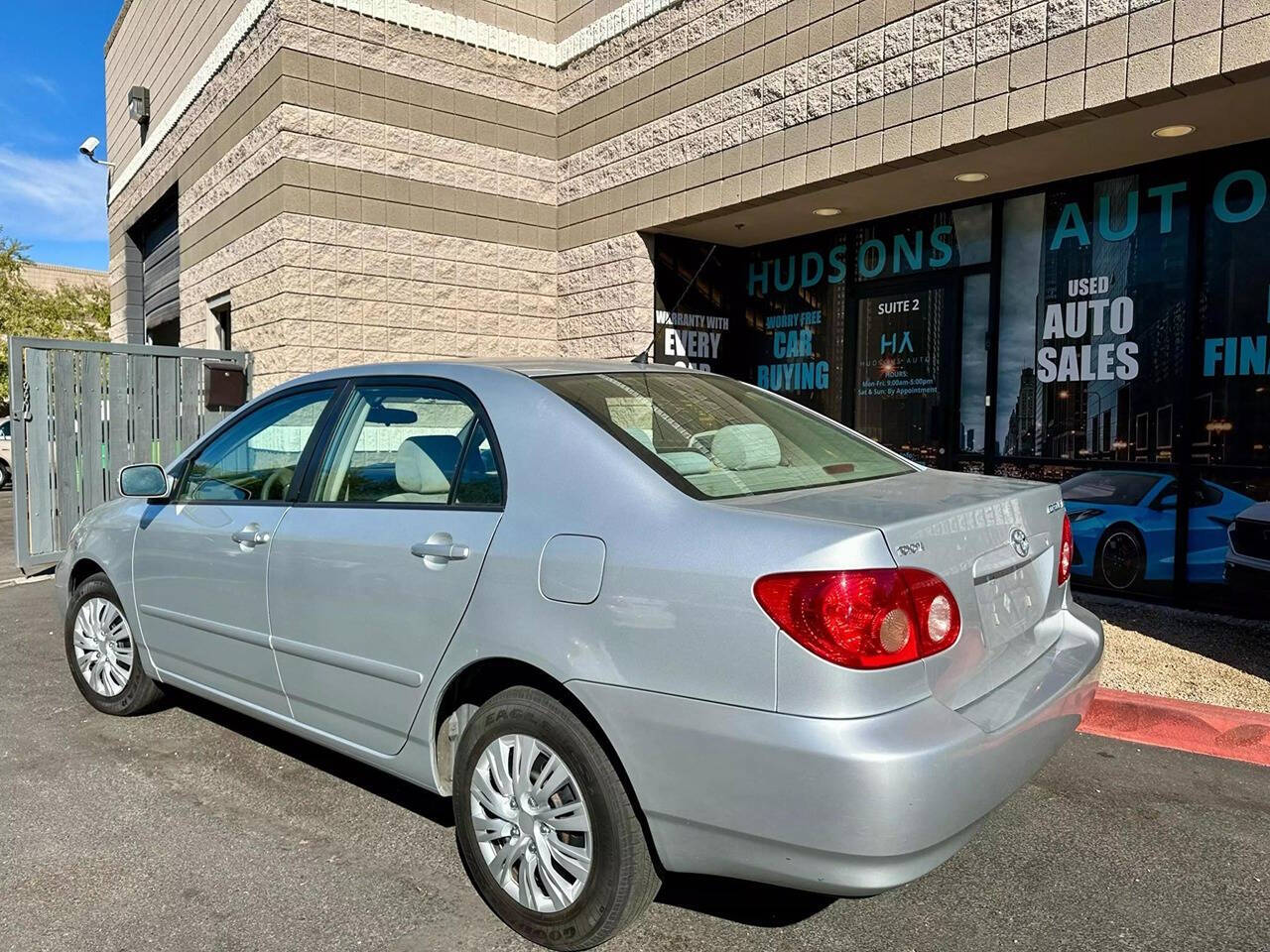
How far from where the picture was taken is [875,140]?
7.21m

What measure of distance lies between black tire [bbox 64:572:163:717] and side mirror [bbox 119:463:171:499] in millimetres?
637

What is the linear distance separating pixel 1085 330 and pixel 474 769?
643cm

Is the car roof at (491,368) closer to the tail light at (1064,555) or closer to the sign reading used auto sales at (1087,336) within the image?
the tail light at (1064,555)

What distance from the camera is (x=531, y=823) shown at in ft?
8.70

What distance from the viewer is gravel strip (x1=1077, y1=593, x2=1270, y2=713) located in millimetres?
4809

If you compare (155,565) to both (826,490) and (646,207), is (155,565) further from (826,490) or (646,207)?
(646,207)

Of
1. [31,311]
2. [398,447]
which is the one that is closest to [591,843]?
[398,447]

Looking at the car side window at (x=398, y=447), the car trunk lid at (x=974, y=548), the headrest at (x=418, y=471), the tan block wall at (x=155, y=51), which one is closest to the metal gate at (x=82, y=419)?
the tan block wall at (x=155, y=51)

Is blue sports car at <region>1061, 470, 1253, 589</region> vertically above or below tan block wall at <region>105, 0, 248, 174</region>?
below

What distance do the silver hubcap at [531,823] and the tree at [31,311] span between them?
2787 cm

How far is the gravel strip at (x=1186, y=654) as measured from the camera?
4.81m

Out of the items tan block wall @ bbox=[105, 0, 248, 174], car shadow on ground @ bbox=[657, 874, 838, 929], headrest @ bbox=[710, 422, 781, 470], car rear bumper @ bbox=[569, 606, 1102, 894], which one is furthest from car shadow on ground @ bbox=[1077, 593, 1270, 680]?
tan block wall @ bbox=[105, 0, 248, 174]

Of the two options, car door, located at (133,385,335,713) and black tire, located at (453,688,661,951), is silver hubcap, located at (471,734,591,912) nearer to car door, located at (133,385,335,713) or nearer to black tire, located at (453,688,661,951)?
black tire, located at (453,688,661,951)

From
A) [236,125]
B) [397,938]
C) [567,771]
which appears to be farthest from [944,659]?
[236,125]
